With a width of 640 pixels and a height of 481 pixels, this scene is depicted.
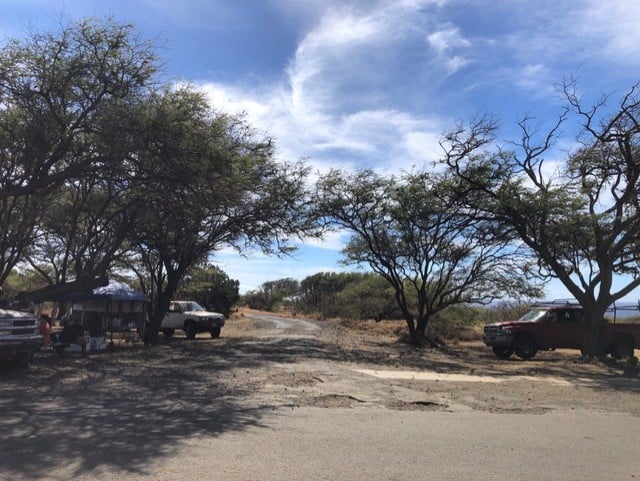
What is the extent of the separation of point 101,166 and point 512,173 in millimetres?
14860

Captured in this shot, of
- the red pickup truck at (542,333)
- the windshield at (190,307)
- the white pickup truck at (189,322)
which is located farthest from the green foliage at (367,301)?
the red pickup truck at (542,333)

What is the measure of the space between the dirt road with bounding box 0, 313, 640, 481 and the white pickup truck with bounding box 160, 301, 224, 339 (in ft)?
38.2

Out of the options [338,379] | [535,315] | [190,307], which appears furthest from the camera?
[190,307]

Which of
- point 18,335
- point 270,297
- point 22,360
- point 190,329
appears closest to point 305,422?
point 18,335

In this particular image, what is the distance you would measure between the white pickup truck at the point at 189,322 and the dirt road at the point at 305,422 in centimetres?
1164

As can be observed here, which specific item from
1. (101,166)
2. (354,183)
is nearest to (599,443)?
(101,166)

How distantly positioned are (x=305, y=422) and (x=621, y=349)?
1667 centimetres

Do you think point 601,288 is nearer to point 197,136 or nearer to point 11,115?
point 197,136

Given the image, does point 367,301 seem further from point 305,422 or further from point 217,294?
point 305,422

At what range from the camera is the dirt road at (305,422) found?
612cm

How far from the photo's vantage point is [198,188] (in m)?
15.4

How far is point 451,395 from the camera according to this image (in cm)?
1212

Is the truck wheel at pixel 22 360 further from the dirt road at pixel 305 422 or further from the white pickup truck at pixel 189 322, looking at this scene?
the white pickup truck at pixel 189 322

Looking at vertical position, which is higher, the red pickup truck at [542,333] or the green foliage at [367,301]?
the green foliage at [367,301]
